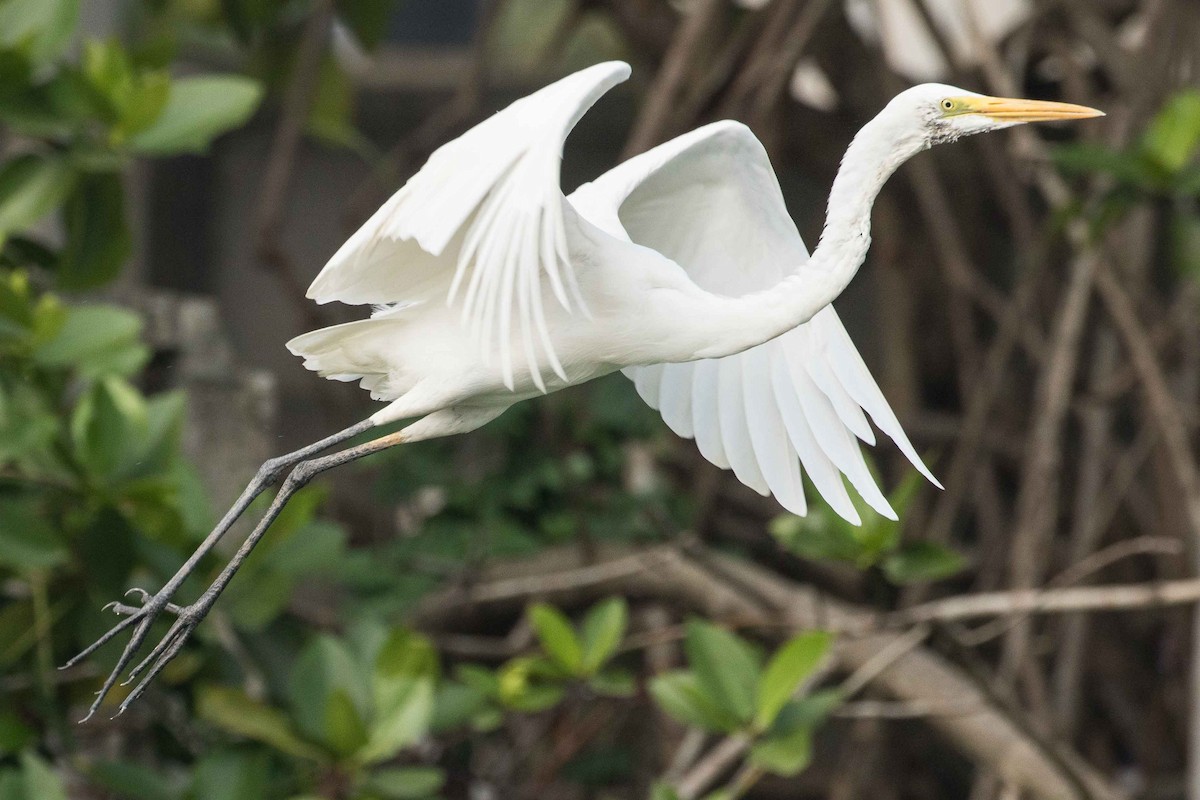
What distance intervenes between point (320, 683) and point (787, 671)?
1.89 feet

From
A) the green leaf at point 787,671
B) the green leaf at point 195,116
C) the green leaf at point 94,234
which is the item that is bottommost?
the green leaf at point 787,671

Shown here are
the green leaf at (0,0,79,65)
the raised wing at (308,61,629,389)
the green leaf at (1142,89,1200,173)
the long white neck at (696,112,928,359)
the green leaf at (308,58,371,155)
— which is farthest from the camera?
the green leaf at (308,58,371,155)

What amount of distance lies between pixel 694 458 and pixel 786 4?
0.94 m

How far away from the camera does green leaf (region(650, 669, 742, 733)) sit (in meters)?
1.76

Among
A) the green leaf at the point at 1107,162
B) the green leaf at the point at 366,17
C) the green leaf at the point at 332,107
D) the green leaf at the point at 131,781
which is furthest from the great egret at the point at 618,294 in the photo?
the green leaf at the point at 332,107

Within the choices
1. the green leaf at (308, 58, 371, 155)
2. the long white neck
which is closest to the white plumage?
the long white neck

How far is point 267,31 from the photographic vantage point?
3088mm

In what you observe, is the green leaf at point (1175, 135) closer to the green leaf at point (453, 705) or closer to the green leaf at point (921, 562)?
the green leaf at point (921, 562)

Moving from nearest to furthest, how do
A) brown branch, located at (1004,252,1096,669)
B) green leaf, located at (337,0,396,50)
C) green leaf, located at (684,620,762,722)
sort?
green leaf, located at (684,620,762,722) → brown branch, located at (1004,252,1096,669) → green leaf, located at (337,0,396,50)

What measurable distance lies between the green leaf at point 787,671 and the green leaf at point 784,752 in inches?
0.9

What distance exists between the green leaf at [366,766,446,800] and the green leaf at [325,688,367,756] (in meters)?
0.07

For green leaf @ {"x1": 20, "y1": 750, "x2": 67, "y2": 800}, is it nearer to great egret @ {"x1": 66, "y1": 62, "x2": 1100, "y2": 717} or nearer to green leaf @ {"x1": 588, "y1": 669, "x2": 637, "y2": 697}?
great egret @ {"x1": 66, "y1": 62, "x2": 1100, "y2": 717}

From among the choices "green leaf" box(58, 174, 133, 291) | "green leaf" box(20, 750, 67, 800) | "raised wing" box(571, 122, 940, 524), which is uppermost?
"green leaf" box(58, 174, 133, 291)

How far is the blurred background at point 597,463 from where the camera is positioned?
1.85 meters
